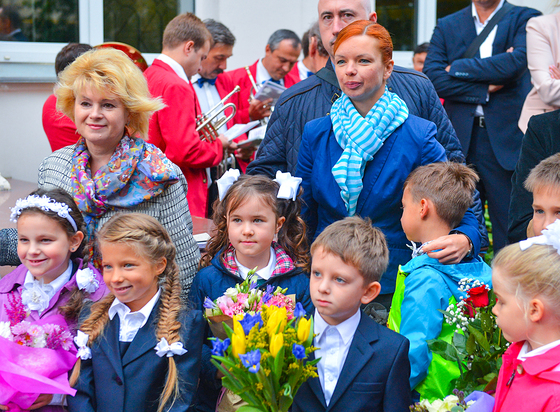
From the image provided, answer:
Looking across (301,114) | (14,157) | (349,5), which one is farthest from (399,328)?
(14,157)

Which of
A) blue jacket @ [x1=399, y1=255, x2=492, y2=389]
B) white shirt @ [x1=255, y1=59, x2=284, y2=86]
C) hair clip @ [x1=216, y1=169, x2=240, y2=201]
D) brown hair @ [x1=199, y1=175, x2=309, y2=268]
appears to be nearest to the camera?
blue jacket @ [x1=399, y1=255, x2=492, y2=389]

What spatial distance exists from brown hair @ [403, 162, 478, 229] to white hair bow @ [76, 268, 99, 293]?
1.31 m

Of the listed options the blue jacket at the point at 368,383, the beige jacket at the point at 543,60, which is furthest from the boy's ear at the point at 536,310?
the beige jacket at the point at 543,60

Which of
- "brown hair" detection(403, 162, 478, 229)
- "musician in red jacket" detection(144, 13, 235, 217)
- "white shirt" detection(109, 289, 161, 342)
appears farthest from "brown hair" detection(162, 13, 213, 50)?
"white shirt" detection(109, 289, 161, 342)

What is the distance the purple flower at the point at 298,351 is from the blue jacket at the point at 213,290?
0.64 metres

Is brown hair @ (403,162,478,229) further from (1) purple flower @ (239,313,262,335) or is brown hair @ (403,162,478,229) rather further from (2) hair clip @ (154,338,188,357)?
(2) hair clip @ (154,338,188,357)

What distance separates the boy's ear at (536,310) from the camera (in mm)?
1844

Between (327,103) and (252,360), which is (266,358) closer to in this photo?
(252,360)

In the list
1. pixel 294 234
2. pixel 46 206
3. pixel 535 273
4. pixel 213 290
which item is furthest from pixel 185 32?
pixel 535 273

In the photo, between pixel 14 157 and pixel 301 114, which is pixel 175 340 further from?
pixel 14 157

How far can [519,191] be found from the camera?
9.29 ft

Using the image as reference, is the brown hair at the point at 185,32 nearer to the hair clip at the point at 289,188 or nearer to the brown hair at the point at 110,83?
the brown hair at the point at 110,83

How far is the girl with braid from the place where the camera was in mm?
2287

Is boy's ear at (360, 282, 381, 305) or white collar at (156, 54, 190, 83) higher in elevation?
white collar at (156, 54, 190, 83)
